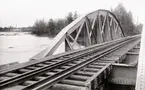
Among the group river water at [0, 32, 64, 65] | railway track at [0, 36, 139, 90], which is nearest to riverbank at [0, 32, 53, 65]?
river water at [0, 32, 64, 65]

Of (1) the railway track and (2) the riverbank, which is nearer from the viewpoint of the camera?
(1) the railway track

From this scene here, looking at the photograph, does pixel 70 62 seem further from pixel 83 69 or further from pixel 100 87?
pixel 100 87

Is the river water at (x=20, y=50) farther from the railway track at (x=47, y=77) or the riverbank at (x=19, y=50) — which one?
the railway track at (x=47, y=77)

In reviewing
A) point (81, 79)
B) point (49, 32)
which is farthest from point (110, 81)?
point (49, 32)

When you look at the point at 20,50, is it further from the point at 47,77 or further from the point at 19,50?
the point at 47,77

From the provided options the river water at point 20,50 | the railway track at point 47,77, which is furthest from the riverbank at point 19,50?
the railway track at point 47,77

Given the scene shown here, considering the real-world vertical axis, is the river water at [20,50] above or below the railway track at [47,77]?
below

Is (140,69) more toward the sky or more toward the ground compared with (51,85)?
more toward the sky

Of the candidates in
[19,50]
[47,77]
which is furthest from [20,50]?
[47,77]

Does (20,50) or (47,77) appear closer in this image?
(47,77)

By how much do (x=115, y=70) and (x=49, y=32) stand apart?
244ft

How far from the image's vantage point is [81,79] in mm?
5637

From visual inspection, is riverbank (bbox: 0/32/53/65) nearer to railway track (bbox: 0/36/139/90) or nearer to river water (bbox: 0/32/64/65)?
river water (bbox: 0/32/64/65)

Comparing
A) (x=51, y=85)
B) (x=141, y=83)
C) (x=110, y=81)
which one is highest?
(x=141, y=83)
